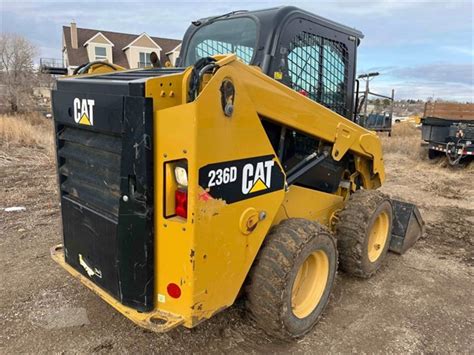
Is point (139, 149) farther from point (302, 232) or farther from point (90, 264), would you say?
A: point (302, 232)

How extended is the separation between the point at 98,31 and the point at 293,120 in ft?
138

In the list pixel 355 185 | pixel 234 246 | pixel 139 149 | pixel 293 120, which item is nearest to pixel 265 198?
pixel 234 246

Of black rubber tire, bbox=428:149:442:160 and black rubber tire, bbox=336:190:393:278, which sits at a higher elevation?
black rubber tire, bbox=336:190:393:278

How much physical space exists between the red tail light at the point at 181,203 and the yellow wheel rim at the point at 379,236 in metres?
2.53

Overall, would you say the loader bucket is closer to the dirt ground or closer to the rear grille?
the dirt ground

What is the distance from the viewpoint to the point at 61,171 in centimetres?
285

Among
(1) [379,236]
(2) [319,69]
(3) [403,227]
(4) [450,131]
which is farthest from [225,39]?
(4) [450,131]

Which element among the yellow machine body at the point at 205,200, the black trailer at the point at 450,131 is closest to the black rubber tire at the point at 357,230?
the yellow machine body at the point at 205,200

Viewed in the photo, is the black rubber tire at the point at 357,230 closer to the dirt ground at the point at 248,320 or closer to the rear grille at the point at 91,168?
the dirt ground at the point at 248,320

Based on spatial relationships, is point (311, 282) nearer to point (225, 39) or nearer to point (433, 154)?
point (225, 39)

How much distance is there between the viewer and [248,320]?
10.3 feet

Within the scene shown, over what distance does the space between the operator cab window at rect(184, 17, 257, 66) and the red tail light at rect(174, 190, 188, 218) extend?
1.52 meters

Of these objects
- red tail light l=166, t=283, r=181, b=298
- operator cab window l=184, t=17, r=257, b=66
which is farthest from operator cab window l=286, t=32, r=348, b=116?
red tail light l=166, t=283, r=181, b=298

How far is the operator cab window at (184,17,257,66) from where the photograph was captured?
10.8 ft
